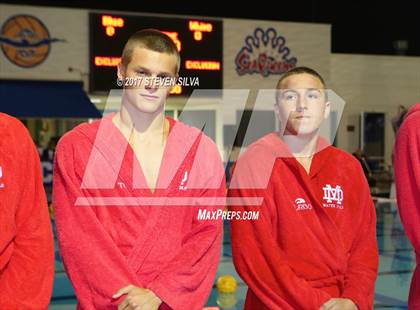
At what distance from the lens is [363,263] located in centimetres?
279

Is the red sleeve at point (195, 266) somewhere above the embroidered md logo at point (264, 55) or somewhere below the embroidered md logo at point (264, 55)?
below

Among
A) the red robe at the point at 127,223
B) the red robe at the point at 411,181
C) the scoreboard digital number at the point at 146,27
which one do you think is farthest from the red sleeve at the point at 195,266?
the scoreboard digital number at the point at 146,27

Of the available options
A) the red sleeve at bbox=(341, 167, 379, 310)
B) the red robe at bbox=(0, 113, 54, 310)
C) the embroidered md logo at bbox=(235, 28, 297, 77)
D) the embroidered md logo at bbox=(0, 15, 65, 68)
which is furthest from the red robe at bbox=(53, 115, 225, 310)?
the embroidered md logo at bbox=(235, 28, 297, 77)

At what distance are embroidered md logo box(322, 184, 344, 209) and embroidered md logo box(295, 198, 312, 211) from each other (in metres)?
0.08

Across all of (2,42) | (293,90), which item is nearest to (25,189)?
(293,90)

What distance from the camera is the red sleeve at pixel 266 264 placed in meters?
2.62

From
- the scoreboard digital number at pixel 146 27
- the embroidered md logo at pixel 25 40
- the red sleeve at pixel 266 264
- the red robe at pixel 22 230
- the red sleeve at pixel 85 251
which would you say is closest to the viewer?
the red robe at pixel 22 230

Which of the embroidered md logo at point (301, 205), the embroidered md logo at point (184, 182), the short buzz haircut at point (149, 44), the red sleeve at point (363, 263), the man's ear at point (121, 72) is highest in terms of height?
the short buzz haircut at point (149, 44)

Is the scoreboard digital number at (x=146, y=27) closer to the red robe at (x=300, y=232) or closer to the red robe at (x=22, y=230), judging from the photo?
the red robe at (x=300, y=232)

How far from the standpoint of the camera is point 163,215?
2502 mm

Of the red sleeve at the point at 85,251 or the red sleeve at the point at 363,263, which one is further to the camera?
the red sleeve at the point at 363,263

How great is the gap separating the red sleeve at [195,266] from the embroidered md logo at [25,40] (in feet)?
40.5

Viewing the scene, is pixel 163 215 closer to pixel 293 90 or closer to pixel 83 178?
pixel 83 178

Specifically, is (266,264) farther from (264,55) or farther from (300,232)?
(264,55)
